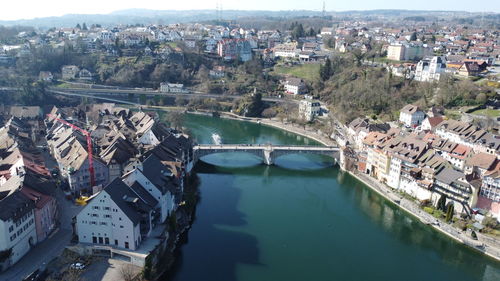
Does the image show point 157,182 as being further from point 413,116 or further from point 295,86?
point 295,86

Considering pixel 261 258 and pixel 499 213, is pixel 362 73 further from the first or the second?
pixel 261 258

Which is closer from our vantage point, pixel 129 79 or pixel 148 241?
pixel 148 241

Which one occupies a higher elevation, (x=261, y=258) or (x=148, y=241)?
(x=148, y=241)

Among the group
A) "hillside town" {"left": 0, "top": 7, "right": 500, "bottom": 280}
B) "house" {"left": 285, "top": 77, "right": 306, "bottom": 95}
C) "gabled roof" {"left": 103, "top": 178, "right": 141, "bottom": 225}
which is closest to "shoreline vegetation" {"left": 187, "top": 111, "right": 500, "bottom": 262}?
"hillside town" {"left": 0, "top": 7, "right": 500, "bottom": 280}

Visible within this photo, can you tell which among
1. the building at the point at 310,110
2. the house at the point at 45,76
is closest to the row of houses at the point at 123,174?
the building at the point at 310,110

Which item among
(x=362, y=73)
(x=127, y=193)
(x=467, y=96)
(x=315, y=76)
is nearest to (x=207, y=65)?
(x=315, y=76)

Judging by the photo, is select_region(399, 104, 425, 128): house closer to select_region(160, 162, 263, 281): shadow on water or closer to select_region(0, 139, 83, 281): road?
select_region(160, 162, 263, 281): shadow on water

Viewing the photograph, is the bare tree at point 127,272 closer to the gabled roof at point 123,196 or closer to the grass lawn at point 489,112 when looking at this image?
the gabled roof at point 123,196
